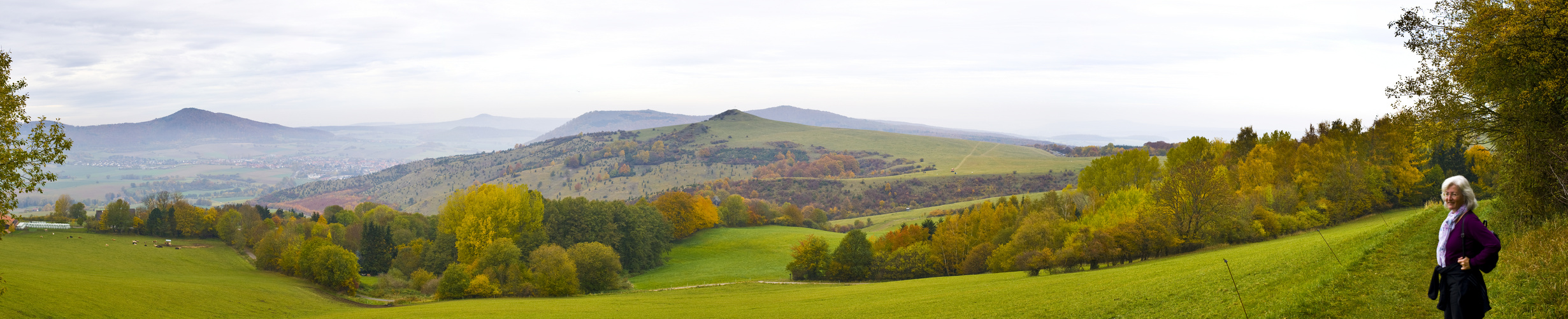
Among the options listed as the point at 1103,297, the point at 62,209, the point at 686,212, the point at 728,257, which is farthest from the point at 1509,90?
the point at 62,209

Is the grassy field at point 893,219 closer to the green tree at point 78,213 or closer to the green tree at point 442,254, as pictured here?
the green tree at point 442,254

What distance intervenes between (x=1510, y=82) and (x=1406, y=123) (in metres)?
6.35

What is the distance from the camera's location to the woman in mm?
8797

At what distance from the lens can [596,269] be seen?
66.1 metres

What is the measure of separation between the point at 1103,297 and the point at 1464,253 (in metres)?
14.5

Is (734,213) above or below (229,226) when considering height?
below

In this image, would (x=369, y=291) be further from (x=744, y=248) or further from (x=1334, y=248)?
(x=1334, y=248)

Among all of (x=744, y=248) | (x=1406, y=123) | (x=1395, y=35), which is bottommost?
(x=744, y=248)

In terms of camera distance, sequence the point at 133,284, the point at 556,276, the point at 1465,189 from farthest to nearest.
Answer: the point at 556,276
the point at 133,284
the point at 1465,189

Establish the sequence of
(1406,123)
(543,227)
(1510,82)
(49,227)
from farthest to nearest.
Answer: (49,227), (543,227), (1406,123), (1510,82)

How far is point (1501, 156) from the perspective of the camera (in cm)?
2202

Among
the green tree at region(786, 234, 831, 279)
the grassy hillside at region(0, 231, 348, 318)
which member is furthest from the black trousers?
the green tree at region(786, 234, 831, 279)

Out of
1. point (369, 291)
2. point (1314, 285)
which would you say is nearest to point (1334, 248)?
point (1314, 285)

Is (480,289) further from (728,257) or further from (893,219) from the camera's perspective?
(893,219)
